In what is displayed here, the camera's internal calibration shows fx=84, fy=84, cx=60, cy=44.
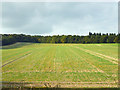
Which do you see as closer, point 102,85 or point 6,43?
point 102,85

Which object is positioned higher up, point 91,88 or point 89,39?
point 89,39

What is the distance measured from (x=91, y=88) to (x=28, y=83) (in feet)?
16.9

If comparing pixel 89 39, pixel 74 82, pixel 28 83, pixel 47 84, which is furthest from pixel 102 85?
pixel 89 39

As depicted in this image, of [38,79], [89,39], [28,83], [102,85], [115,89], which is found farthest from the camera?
[89,39]

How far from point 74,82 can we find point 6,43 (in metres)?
62.6

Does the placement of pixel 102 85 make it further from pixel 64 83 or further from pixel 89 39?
pixel 89 39

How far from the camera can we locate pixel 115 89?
6.22 meters

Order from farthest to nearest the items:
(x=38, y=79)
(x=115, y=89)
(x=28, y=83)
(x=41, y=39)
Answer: (x=41, y=39)
(x=38, y=79)
(x=28, y=83)
(x=115, y=89)

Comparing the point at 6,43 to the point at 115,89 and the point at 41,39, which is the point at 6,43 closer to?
the point at 41,39

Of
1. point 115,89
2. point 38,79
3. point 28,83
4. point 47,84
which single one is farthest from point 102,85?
point 28,83

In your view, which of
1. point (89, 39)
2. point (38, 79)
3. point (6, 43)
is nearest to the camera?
point (38, 79)

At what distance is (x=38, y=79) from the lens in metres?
7.73

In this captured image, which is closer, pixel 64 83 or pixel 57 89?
pixel 57 89

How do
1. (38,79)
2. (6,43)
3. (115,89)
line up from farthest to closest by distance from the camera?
(6,43)
(38,79)
(115,89)
